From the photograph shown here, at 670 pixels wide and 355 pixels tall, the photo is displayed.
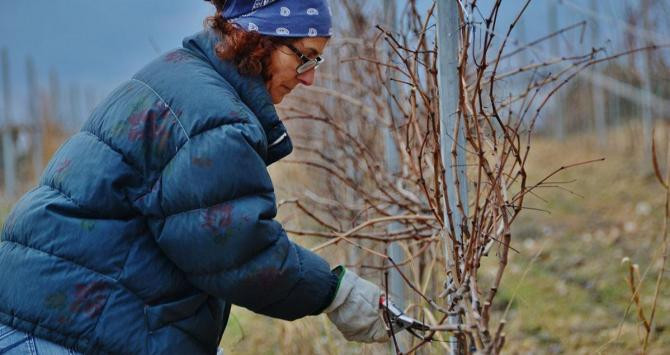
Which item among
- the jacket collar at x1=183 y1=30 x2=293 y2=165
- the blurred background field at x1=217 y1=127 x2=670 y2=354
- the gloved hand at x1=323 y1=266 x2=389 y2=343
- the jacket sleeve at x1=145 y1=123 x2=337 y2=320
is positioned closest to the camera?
the jacket sleeve at x1=145 y1=123 x2=337 y2=320

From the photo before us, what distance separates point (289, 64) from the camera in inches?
74.6

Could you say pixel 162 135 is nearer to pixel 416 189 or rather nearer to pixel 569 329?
pixel 416 189

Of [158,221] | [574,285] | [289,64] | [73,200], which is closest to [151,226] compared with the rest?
[158,221]

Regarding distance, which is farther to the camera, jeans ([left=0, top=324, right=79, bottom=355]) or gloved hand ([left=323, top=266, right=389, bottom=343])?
gloved hand ([left=323, top=266, right=389, bottom=343])

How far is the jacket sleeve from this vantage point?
1631mm

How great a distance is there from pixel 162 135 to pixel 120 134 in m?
0.10

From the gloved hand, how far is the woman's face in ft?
1.51

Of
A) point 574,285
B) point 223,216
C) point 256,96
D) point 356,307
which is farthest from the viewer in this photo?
point 574,285

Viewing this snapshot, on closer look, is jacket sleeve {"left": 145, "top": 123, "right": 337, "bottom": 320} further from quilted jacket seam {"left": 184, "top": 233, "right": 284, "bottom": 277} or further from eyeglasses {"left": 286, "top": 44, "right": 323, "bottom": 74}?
eyeglasses {"left": 286, "top": 44, "right": 323, "bottom": 74}

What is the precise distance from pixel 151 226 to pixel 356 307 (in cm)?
55

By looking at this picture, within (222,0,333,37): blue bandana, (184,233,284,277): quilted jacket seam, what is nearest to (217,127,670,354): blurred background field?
(184,233,284,277): quilted jacket seam

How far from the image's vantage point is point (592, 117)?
51.9 ft

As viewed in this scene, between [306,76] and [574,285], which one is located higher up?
[306,76]

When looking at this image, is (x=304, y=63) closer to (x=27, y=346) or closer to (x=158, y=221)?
(x=158, y=221)
